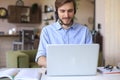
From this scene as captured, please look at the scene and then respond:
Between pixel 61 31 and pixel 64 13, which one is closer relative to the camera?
pixel 64 13

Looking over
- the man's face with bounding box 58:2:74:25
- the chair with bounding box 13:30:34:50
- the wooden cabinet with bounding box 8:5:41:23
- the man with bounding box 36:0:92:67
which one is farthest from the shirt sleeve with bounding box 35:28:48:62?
the wooden cabinet with bounding box 8:5:41:23

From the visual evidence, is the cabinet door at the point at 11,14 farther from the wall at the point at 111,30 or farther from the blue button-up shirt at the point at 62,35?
the blue button-up shirt at the point at 62,35

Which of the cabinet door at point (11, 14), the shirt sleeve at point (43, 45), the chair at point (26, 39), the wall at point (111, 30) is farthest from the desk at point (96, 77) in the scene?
the cabinet door at point (11, 14)

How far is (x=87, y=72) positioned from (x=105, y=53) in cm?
223

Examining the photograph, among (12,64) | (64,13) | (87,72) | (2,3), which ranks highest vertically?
(2,3)

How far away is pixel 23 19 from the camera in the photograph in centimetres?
736

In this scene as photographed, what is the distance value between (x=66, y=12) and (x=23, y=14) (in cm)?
576

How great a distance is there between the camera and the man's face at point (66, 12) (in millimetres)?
1827

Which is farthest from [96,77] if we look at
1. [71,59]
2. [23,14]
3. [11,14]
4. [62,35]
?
[23,14]

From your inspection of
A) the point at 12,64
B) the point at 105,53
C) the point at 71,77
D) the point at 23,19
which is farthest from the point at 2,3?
the point at 71,77

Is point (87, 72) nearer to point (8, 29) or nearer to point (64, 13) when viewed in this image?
point (64, 13)

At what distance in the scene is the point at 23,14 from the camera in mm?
7426

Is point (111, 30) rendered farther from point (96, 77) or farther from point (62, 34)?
point (96, 77)

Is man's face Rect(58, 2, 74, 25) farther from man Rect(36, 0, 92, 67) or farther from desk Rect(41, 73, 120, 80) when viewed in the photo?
desk Rect(41, 73, 120, 80)
